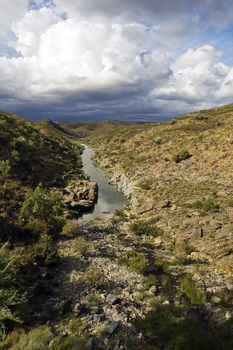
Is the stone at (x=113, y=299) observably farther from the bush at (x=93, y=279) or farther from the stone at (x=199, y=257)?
→ the stone at (x=199, y=257)

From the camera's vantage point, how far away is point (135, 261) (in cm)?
2488

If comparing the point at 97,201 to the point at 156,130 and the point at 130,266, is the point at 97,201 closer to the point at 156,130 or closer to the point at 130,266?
the point at 130,266

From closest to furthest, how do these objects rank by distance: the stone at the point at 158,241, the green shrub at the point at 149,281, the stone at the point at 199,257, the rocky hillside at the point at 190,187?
the green shrub at the point at 149,281 < the stone at the point at 199,257 < the rocky hillside at the point at 190,187 < the stone at the point at 158,241

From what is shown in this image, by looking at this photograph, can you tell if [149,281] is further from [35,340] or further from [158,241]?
[35,340]

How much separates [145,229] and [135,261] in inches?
291

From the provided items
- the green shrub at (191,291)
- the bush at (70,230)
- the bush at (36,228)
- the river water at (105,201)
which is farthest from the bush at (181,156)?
the green shrub at (191,291)

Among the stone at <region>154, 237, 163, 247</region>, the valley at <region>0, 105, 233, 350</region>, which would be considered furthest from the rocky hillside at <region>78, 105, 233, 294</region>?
the stone at <region>154, 237, 163, 247</region>

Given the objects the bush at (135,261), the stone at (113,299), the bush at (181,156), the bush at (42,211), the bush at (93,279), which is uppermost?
the bush at (181,156)

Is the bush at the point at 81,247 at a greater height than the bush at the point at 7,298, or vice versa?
the bush at the point at 7,298

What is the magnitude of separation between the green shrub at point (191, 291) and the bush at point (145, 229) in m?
9.00

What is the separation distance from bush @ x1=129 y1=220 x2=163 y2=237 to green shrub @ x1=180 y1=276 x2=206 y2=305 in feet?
29.5

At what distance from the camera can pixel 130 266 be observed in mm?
24219

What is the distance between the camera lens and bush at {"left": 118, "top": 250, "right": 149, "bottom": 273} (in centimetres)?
2376

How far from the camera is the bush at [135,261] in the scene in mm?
23758
